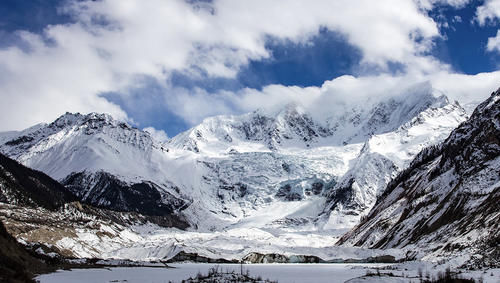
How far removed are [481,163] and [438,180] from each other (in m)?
24.3

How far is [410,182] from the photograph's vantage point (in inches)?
7510

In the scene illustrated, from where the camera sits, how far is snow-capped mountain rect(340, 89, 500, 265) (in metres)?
95.3

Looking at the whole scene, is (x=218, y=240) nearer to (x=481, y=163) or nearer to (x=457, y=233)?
(x=481, y=163)

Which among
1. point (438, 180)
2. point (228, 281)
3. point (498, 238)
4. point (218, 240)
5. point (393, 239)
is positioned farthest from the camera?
point (218, 240)

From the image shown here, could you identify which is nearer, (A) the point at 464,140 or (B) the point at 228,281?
(B) the point at 228,281

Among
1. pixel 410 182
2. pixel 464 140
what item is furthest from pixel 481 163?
pixel 410 182

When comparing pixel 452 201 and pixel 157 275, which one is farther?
pixel 452 201

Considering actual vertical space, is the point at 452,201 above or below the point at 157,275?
above

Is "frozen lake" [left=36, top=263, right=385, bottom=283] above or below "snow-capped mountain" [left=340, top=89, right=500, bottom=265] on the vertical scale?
below

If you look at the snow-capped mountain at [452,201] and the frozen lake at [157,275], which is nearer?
Answer: the frozen lake at [157,275]

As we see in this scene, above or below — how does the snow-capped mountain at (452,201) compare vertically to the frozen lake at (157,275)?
above

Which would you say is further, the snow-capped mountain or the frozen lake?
the snow-capped mountain

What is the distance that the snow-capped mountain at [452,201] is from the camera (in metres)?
95.3

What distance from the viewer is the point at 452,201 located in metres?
124
